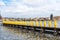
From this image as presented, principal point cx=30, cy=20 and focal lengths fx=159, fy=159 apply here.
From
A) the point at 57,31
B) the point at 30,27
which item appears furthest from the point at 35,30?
the point at 57,31

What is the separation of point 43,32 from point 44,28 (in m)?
0.69

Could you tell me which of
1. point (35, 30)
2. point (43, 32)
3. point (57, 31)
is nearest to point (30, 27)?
point (35, 30)

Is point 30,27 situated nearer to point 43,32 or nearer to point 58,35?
point 43,32

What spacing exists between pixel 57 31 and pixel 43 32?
13.2 ft

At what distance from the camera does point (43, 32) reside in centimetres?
2402

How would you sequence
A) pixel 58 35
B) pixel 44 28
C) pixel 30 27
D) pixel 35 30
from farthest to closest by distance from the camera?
1. pixel 30 27
2. pixel 35 30
3. pixel 44 28
4. pixel 58 35

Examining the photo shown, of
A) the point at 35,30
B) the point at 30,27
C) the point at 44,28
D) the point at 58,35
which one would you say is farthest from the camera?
the point at 30,27

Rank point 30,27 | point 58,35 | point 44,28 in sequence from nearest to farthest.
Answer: point 58,35 < point 44,28 < point 30,27

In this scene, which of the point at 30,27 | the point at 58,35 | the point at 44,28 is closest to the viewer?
the point at 58,35

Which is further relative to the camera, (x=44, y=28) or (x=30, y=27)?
(x=30, y=27)

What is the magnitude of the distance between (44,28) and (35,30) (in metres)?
4.04

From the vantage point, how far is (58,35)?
20156mm

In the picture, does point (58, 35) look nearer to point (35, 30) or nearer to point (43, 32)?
point (43, 32)

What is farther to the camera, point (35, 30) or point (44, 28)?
point (35, 30)
